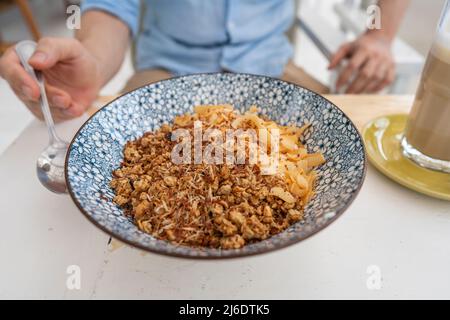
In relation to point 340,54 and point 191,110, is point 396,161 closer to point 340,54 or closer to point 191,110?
point 191,110

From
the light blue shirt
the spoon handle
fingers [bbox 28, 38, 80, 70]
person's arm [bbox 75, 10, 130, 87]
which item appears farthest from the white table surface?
the light blue shirt

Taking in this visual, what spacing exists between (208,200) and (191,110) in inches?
10.0

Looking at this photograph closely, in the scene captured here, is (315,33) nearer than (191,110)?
No

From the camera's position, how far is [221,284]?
488 mm

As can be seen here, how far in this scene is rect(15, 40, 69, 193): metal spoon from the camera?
61 cm

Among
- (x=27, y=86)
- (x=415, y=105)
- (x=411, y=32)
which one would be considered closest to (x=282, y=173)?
(x=415, y=105)

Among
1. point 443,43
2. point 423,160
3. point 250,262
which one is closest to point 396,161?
point 423,160

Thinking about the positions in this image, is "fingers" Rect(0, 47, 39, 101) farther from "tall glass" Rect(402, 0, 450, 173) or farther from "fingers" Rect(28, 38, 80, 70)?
"tall glass" Rect(402, 0, 450, 173)

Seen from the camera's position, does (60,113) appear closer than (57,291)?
No

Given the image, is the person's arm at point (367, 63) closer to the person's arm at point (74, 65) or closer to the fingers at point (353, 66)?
the fingers at point (353, 66)

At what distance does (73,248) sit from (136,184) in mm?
127

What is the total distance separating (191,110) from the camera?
0.70 meters
